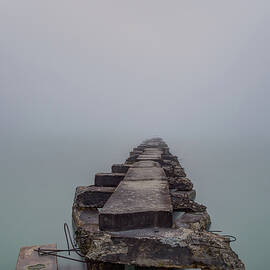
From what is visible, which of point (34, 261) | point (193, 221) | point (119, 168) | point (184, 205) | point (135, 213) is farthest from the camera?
point (119, 168)

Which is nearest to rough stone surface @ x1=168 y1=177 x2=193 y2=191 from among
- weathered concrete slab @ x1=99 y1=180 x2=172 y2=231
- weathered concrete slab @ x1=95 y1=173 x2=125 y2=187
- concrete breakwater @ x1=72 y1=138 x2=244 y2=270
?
weathered concrete slab @ x1=95 y1=173 x2=125 y2=187

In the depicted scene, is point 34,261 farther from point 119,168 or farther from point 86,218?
point 119,168

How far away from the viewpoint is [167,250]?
1.79 meters

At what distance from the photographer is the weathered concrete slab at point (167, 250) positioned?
1.71 m

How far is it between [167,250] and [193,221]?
1259 mm

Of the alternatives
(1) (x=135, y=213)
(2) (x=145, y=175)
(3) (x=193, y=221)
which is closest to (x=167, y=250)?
(1) (x=135, y=213)

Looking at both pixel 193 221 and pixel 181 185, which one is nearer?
pixel 193 221

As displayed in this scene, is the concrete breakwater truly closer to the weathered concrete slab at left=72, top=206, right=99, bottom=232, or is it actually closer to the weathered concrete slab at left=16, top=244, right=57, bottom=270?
the weathered concrete slab at left=72, top=206, right=99, bottom=232

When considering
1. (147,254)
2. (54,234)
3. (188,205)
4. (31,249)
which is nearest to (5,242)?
(54,234)

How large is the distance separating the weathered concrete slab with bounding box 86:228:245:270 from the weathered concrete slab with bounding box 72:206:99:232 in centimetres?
93

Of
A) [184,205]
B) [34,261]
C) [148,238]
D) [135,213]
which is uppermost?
[135,213]

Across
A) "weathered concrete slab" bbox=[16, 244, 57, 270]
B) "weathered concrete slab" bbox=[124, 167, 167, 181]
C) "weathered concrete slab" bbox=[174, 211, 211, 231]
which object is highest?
"weathered concrete slab" bbox=[124, 167, 167, 181]

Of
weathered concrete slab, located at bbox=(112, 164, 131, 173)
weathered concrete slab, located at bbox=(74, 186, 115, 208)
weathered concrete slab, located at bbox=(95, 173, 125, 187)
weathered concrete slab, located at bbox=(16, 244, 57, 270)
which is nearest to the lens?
weathered concrete slab, located at bbox=(16, 244, 57, 270)

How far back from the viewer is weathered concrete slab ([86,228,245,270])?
1.71 m
